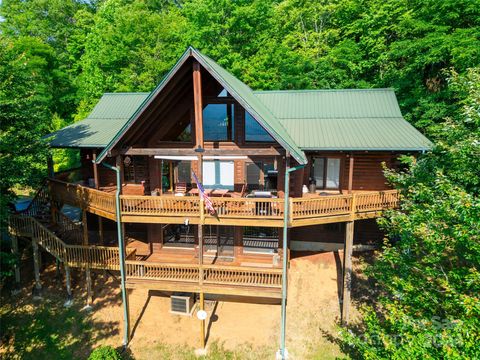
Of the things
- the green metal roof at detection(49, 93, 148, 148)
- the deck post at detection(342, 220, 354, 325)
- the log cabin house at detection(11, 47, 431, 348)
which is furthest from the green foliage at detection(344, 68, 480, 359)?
the green metal roof at detection(49, 93, 148, 148)

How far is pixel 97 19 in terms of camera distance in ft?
134

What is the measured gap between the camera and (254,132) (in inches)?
626

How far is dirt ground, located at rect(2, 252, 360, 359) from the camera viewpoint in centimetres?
1433

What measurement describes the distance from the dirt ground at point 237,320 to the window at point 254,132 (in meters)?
8.44

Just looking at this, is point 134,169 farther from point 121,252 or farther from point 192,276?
point 192,276

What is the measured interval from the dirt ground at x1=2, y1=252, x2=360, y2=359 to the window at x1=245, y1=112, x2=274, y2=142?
8.44 metres

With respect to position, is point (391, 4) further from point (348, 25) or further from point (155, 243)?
point (155, 243)

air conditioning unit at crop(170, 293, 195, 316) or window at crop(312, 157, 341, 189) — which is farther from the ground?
window at crop(312, 157, 341, 189)

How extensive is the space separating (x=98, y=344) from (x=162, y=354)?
10.9 ft

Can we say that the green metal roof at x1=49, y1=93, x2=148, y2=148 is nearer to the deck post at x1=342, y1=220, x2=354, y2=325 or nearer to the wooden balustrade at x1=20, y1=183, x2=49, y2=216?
the wooden balustrade at x1=20, y1=183, x2=49, y2=216

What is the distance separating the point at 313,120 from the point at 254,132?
5.10 meters

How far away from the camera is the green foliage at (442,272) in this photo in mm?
7484

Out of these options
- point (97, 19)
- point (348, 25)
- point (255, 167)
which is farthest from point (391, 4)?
point (97, 19)

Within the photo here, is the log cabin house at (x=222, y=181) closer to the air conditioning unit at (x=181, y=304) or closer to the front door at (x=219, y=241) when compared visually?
the front door at (x=219, y=241)
